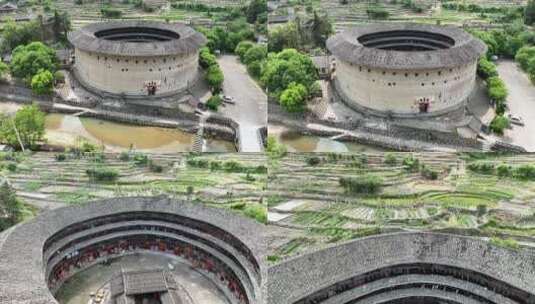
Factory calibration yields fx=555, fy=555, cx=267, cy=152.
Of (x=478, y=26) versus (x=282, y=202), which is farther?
(x=478, y=26)

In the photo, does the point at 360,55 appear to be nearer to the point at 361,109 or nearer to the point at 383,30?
the point at 361,109

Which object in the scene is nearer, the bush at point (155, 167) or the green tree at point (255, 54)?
the green tree at point (255, 54)

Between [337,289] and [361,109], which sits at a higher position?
[361,109]

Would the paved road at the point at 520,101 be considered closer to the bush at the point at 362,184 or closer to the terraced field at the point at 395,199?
the terraced field at the point at 395,199

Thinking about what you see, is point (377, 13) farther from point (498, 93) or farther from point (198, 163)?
point (198, 163)

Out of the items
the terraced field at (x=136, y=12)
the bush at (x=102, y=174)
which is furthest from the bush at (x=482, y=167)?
the bush at (x=102, y=174)

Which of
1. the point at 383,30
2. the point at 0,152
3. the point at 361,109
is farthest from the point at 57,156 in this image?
the point at 383,30

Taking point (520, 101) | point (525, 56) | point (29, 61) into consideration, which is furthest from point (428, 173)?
point (29, 61)
